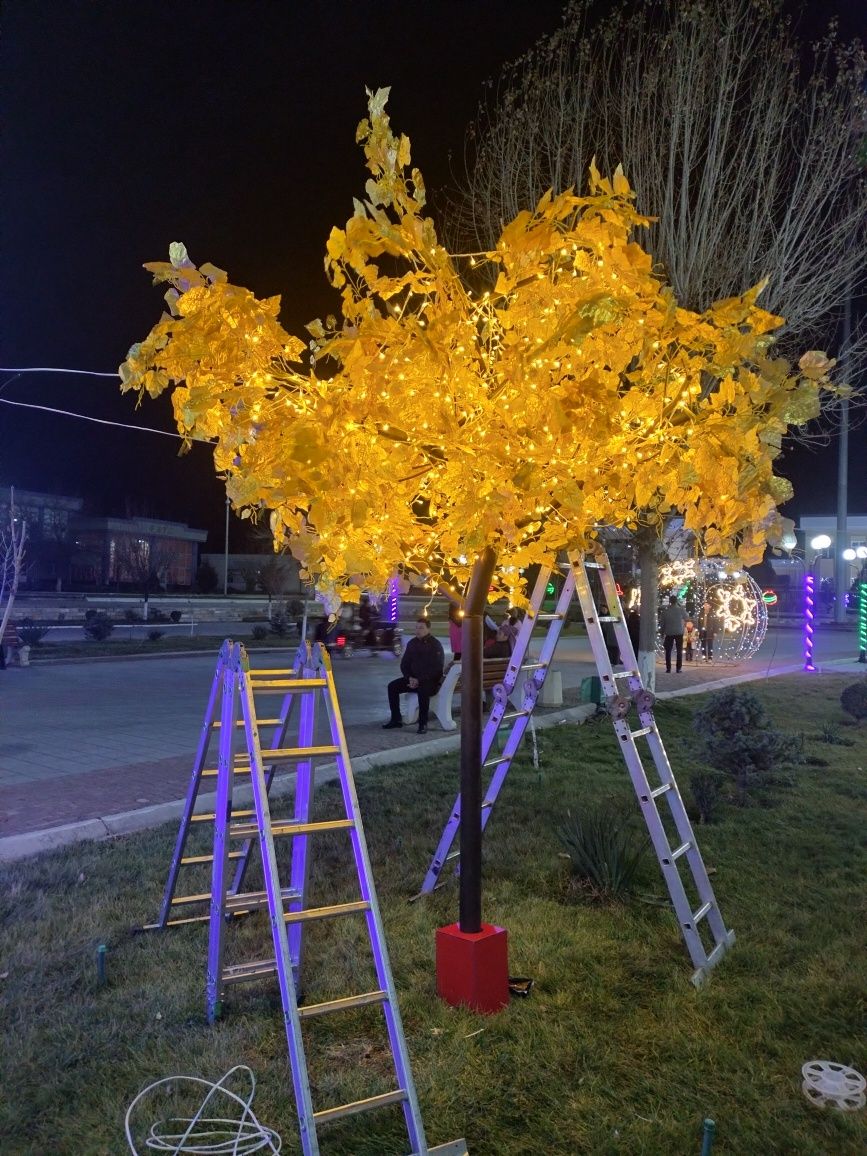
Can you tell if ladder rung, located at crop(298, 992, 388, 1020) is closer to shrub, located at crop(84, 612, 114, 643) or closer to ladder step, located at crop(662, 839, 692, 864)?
ladder step, located at crop(662, 839, 692, 864)

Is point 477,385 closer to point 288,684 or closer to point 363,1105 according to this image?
point 288,684

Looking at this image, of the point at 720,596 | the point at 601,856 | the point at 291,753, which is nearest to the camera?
the point at 291,753

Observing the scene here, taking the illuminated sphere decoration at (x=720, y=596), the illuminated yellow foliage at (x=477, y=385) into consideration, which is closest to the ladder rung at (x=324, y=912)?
the illuminated yellow foliage at (x=477, y=385)

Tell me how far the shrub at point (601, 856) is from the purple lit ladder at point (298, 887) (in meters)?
1.82

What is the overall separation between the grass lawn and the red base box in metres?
0.08

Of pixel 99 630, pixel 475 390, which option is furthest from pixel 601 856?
pixel 99 630

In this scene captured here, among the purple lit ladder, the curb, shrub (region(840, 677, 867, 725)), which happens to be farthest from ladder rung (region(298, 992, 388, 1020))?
shrub (region(840, 677, 867, 725))

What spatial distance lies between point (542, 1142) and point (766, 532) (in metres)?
2.79

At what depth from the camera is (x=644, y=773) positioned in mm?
4285

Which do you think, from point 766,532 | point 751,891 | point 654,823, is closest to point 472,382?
point 766,532

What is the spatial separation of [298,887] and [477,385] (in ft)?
8.12

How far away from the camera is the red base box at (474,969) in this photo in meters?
3.82

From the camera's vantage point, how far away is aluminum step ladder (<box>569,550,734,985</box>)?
4.20 meters

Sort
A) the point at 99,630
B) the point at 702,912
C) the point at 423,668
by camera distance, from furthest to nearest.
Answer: the point at 99,630
the point at 423,668
the point at 702,912
